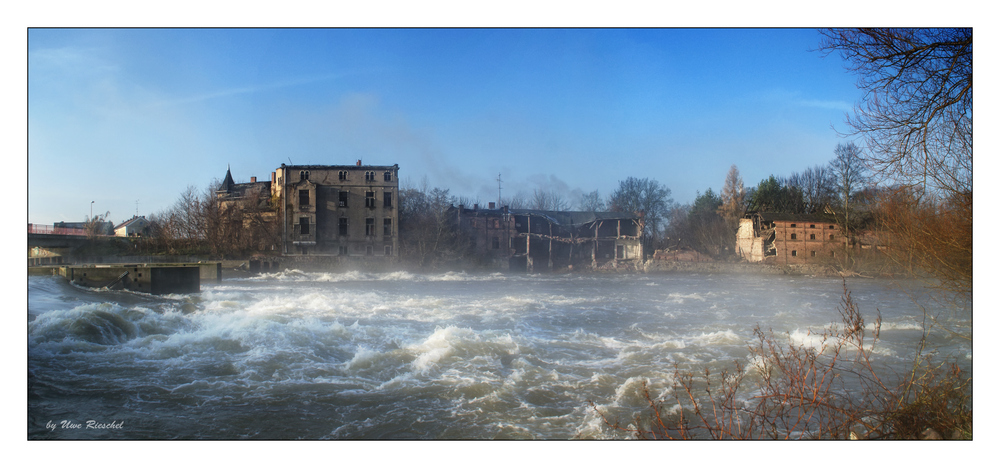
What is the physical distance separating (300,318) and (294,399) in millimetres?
4387

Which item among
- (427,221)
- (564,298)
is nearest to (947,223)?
(564,298)

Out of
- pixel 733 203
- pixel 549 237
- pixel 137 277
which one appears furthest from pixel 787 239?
pixel 137 277

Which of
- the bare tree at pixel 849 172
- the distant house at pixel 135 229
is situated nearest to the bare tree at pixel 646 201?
the bare tree at pixel 849 172

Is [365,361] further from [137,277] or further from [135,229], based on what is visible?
[135,229]

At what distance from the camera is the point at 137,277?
12164 mm

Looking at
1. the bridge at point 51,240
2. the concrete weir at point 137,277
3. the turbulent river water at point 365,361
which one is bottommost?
the turbulent river water at point 365,361

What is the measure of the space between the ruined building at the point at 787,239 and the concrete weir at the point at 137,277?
74.5ft

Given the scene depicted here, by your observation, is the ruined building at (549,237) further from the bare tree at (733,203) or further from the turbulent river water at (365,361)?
the turbulent river water at (365,361)

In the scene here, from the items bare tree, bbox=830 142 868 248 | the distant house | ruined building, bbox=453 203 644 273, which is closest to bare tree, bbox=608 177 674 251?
ruined building, bbox=453 203 644 273

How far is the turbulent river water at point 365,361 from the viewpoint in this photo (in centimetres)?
450

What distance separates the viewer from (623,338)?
8.19m

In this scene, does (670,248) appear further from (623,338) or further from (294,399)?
(294,399)

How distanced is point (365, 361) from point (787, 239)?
24.7 m

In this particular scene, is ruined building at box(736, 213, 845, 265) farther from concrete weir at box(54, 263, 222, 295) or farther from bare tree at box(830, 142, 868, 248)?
concrete weir at box(54, 263, 222, 295)
